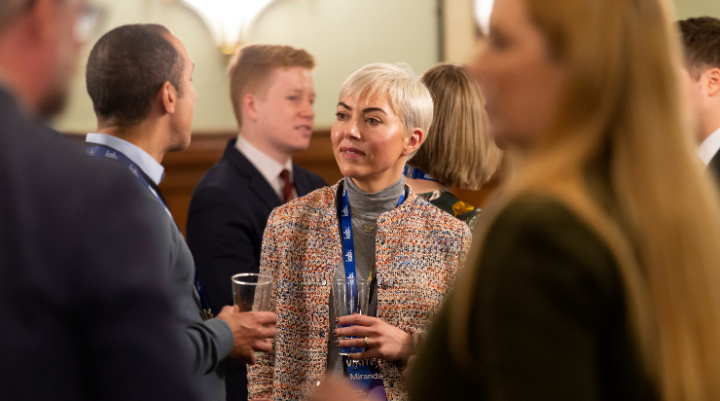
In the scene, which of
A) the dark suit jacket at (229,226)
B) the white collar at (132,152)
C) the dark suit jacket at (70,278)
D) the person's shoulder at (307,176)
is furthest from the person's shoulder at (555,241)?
the person's shoulder at (307,176)

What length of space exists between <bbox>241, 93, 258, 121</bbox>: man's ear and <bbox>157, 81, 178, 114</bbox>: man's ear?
1270mm

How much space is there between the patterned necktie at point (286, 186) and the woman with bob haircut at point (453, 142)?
91cm

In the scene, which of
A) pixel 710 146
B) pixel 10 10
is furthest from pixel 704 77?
pixel 10 10

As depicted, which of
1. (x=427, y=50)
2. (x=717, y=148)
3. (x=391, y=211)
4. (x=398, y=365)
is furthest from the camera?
(x=427, y=50)

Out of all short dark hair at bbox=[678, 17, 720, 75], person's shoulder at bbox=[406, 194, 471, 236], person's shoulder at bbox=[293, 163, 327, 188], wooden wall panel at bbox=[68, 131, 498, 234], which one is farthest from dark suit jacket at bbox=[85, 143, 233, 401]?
wooden wall panel at bbox=[68, 131, 498, 234]

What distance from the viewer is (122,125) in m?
1.95

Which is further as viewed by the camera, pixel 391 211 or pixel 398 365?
pixel 391 211

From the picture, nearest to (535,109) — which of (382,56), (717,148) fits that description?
(717,148)

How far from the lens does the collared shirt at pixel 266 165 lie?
10.4ft

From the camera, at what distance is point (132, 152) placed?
193 centimetres

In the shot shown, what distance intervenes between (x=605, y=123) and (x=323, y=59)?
4.11 m

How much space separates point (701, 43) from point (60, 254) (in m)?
2.65

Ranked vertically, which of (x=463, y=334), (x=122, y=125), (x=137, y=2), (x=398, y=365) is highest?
(x=137, y=2)

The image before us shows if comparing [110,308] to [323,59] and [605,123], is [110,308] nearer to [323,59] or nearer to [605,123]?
[605,123]
